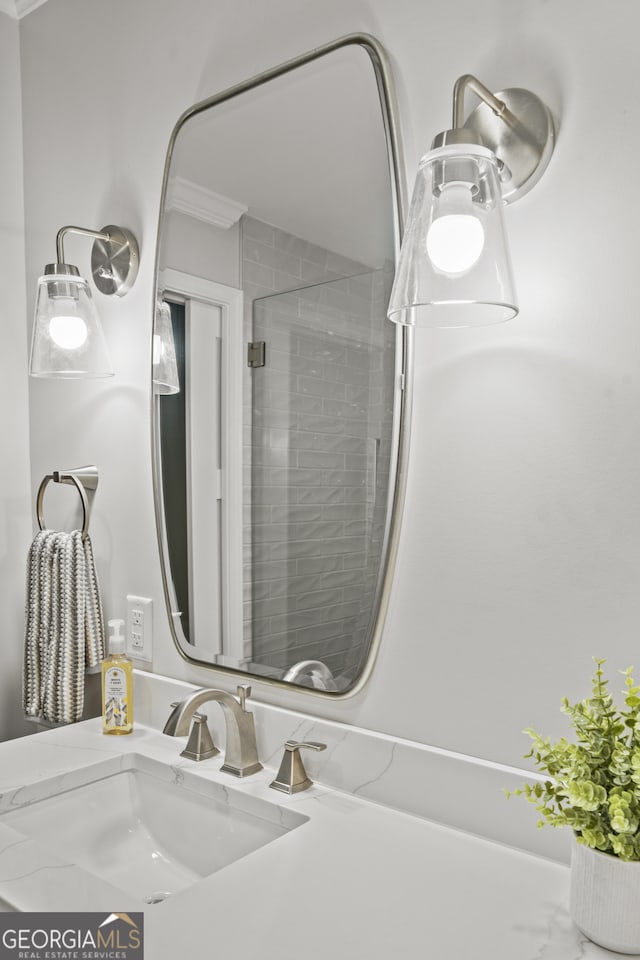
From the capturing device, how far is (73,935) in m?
0.83

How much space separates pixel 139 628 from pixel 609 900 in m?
1.02

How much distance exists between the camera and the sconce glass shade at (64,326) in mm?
1389

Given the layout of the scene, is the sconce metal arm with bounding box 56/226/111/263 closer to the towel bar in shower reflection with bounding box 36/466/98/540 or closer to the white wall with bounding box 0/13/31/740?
the white wall with bounding box 0/13/31/740

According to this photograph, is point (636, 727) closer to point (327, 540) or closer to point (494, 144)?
point (327, 540)

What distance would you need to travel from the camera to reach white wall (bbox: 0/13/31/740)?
1.73 m

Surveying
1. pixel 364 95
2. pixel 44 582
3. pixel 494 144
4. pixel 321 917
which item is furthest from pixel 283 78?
pixel 321 917

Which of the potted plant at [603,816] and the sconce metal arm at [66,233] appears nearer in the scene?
the potted plant at [603,816]

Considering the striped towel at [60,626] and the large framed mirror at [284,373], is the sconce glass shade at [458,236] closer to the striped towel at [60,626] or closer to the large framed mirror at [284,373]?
the large framed mirror at [284,373]

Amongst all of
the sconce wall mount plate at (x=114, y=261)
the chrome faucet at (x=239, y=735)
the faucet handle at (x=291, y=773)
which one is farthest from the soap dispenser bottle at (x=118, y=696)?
the sconce wall mount plate at (x=114, y=261)

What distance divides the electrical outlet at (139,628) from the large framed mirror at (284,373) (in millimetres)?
84

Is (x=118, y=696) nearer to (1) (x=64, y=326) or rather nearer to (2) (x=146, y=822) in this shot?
(2) (x=146, y=822)

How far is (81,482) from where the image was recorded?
160 centimetres

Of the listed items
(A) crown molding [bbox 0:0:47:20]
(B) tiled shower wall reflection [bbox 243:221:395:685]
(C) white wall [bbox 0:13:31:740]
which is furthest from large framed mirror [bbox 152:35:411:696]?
(A) crown molding [bbox 0:0:47:20]

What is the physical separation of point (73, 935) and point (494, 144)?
1.08 metres
